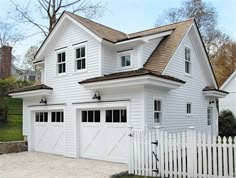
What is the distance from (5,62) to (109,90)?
24678mm

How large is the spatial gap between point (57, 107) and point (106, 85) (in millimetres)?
3818

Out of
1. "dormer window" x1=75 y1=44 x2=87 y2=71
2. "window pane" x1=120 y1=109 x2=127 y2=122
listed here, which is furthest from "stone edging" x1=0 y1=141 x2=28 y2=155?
"window pane" x1=120 y1=109 x2=127 y2=122

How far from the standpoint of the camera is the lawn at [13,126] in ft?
58.3

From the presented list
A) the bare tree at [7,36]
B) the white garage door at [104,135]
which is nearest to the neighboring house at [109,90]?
the white garage door at [104,135]

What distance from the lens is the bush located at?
21.6m

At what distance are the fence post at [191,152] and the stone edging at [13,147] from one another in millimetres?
9717

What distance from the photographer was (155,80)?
33.8 ft

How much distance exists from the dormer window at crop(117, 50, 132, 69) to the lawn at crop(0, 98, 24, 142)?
341 inches

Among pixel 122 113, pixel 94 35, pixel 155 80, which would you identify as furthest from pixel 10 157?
pixel 155 80

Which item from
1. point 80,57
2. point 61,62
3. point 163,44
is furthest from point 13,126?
point 163,44

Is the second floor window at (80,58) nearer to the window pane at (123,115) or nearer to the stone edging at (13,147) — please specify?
the window pane at (123,115)

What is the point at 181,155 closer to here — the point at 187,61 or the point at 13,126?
the point at 187,61

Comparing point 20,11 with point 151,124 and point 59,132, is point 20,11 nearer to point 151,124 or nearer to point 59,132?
point 59,132

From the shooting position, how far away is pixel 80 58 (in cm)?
1330
